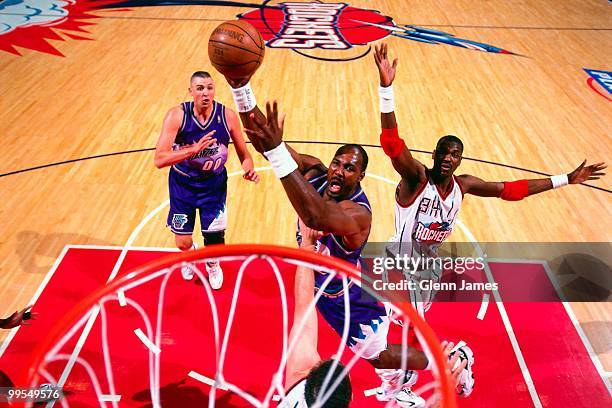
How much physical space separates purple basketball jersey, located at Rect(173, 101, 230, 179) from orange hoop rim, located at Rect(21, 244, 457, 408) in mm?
2053

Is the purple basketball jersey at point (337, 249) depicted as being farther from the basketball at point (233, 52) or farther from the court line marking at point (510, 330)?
the court line marking at point (510, 330)

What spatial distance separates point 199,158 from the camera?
15.3 ft

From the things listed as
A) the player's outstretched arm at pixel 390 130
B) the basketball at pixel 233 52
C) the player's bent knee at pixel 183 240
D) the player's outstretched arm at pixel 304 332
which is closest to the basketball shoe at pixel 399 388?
the player's outstretched arm at pixel 304 332

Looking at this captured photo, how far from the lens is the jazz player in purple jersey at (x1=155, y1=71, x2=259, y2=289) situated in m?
4.55

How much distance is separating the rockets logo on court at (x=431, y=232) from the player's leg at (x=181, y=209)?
195 centimetres

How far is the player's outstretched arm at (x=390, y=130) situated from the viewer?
13.4 ft

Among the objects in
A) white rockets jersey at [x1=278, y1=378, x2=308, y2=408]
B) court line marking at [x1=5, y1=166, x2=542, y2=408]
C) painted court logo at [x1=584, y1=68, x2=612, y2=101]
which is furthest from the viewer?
painted court logo at [x1=584, y1=68, x2=612, y2=101]

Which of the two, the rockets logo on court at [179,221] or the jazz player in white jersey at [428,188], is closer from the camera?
the jazz player in white jersey at [428,188]

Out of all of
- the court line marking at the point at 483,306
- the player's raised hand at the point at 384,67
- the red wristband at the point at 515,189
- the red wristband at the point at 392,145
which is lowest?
the court line marking at the point at 483,306

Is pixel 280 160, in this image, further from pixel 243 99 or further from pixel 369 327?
pixel 369 327

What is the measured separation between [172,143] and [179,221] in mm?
732

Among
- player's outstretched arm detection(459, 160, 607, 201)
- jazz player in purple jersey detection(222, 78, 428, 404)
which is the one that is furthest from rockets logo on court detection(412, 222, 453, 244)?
jazz player in purple jersey detection(222, 78, 428, 404)

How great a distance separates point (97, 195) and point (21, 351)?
7.85ft

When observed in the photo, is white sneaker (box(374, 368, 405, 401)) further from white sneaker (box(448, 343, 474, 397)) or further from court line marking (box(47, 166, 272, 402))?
court line marking (box(47, 166, 272, 402))
